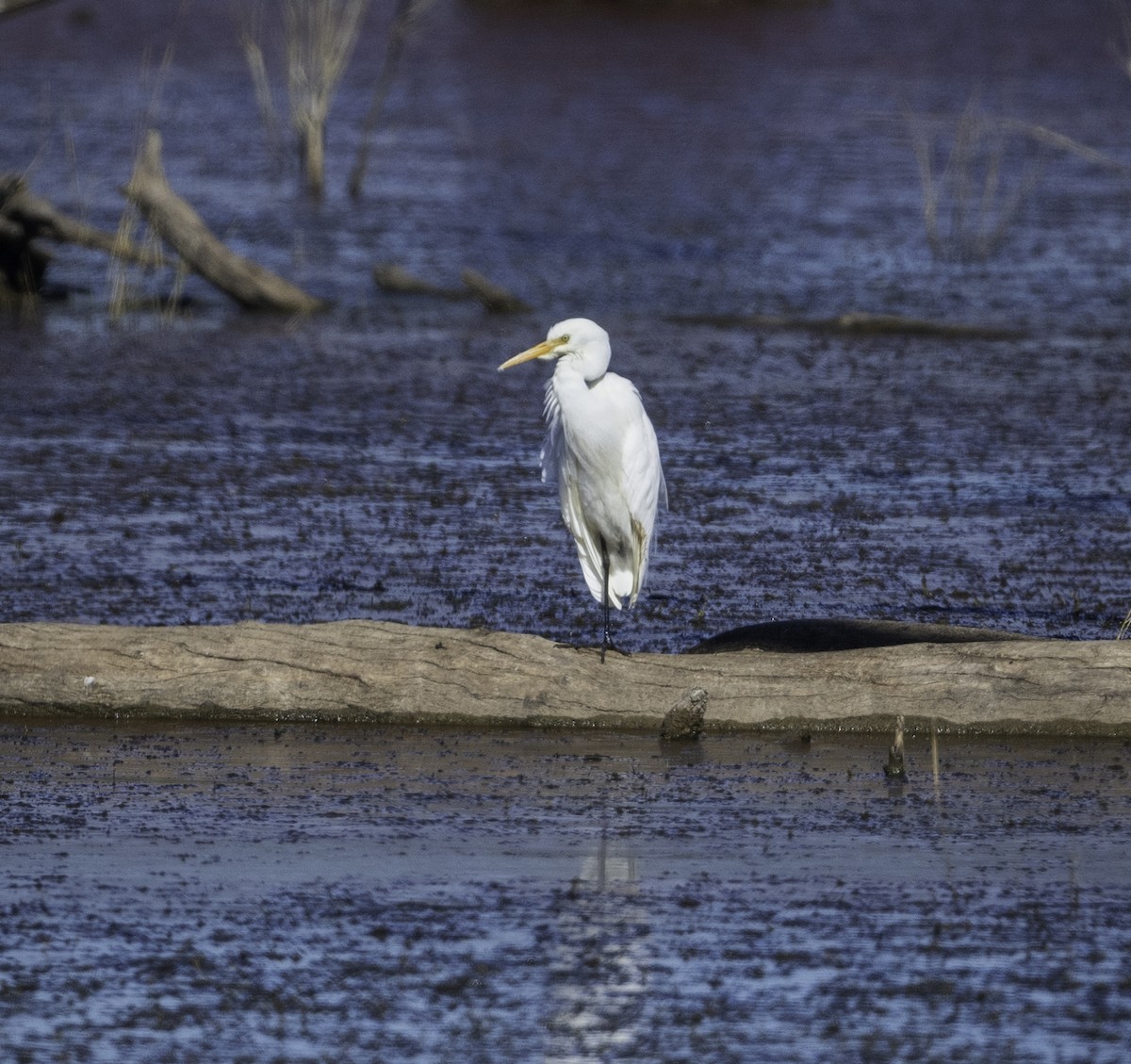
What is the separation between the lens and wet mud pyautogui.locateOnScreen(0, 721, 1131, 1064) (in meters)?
4.83

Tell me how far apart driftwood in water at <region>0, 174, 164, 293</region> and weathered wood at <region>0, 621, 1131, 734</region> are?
9012 mm

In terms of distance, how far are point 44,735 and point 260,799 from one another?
1.01 m

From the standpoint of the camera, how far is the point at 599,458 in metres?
7.50

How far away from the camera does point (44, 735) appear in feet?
23.1

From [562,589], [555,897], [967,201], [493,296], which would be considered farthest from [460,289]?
[555,897]

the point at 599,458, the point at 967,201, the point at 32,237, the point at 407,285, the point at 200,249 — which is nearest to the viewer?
the point at 599,458

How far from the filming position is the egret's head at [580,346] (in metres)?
7.27

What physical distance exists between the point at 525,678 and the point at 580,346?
1180 millimetres

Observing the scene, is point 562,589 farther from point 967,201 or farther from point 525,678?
point 967,201

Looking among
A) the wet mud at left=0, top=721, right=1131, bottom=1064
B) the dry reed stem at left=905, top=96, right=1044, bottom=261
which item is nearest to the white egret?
the wet mud at left=0, top=721, right=1131, bottom=1064

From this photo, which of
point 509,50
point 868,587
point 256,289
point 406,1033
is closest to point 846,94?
point 509,50

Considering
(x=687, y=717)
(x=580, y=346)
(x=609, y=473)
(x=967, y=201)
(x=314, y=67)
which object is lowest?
(x=687, y=717)

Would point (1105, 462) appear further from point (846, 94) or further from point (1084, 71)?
point (1084, 71)

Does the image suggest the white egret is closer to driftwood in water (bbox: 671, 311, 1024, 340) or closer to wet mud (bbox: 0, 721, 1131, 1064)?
wet mud (bbox: 0, 721, 1131, 1064)
